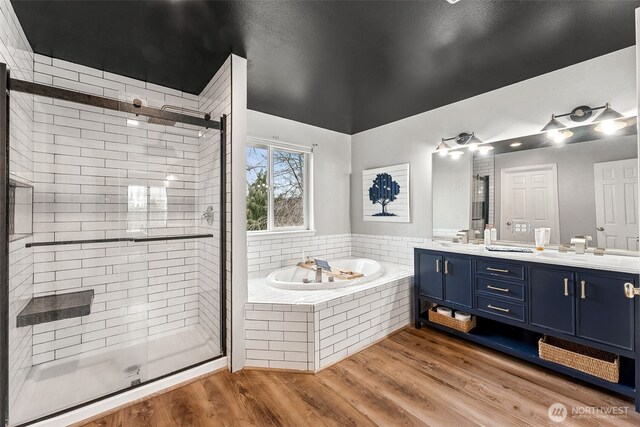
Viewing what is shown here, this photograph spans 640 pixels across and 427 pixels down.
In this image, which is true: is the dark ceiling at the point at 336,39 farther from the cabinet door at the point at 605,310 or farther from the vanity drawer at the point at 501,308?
the vanity drawer at the point at 501,308

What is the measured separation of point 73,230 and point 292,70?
2.26 metres

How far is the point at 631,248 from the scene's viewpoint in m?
2.22

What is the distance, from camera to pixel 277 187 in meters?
3.79

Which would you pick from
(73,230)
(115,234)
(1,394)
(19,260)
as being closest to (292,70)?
(115,234)

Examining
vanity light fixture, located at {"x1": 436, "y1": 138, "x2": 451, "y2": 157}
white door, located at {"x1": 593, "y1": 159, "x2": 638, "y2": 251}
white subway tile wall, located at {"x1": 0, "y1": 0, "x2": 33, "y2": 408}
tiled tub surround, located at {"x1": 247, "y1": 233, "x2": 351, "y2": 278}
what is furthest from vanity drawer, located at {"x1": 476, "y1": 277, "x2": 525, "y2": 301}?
white subway tile wall, located at {"x1": 0, "y1": 0, "x2": 33, "y2": 408}

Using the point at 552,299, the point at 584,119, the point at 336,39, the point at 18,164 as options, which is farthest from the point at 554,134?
the point at 18,164

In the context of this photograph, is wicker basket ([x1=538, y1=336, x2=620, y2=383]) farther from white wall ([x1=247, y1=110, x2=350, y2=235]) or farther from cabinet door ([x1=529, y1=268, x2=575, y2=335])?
white wall ([x1=247, y1=110, x2=350, y2=235])

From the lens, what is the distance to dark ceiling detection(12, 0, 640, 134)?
1.79 meters

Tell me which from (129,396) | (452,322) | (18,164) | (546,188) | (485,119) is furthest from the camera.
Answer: (485,119)

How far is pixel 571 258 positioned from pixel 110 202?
3.80 meters

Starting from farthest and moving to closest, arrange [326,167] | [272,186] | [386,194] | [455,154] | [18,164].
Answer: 1. [326,167]
2. [386,194]
3. [272,186]
4. [455,154]
5. [18,164]

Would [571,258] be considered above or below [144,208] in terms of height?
below

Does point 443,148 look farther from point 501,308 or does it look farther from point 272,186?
point 272,186

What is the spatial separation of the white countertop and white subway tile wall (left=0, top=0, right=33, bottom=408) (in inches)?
133
